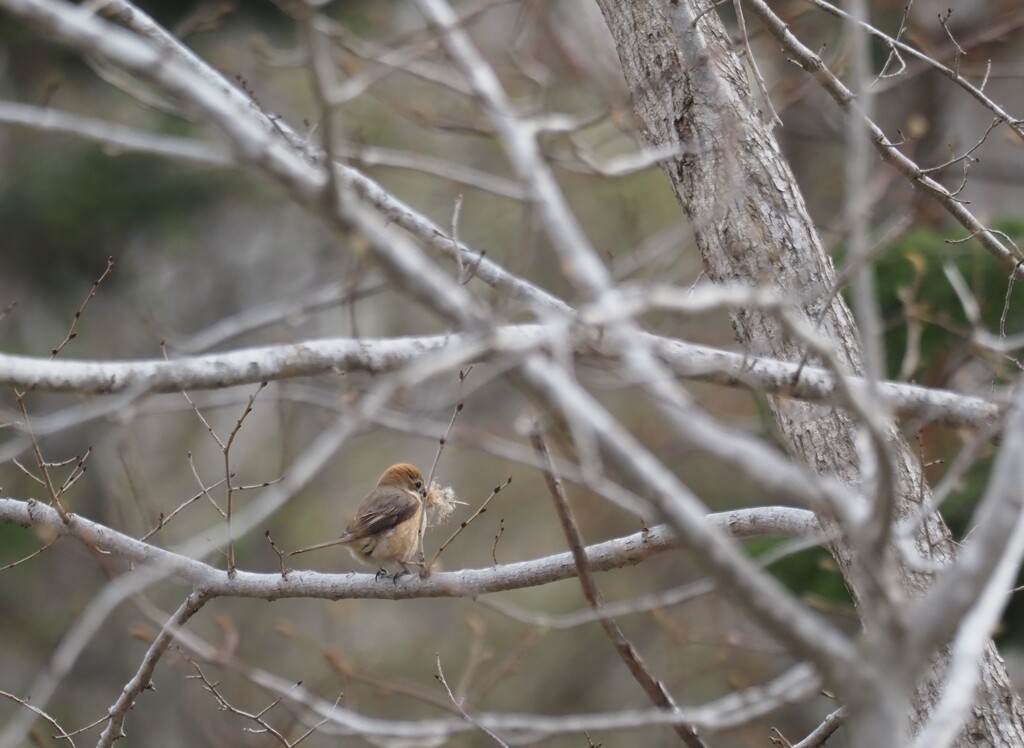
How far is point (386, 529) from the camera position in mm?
4902

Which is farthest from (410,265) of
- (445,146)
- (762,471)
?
(445,146)

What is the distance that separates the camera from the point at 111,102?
446 inches

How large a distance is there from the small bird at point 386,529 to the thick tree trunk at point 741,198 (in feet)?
5.77

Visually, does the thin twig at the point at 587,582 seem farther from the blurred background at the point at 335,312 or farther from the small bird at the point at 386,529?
the blurred background at the point at 335,312

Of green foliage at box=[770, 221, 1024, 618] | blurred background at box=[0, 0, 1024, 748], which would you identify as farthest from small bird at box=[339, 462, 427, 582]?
blurred background at box=[0, 0, 1024, 748]

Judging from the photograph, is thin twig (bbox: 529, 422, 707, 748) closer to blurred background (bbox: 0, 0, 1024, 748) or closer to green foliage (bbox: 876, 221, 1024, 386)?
green foliage (bbox: 876, 221, 1024, 386)

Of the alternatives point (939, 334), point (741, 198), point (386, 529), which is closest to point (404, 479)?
point (386, 529)

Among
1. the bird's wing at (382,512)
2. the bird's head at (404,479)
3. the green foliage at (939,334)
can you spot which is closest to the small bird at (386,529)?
the bird's wing at (382,512)

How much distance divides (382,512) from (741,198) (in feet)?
7.74

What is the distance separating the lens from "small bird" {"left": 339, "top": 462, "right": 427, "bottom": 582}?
15.8 feet

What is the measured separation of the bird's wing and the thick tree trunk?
2.05 metres

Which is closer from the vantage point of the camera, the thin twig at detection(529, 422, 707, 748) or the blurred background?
the thin twig at detection(529, 422, 707, 748)

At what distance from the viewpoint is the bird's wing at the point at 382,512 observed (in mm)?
4922

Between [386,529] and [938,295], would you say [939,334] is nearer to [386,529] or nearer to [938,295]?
[938,295]
